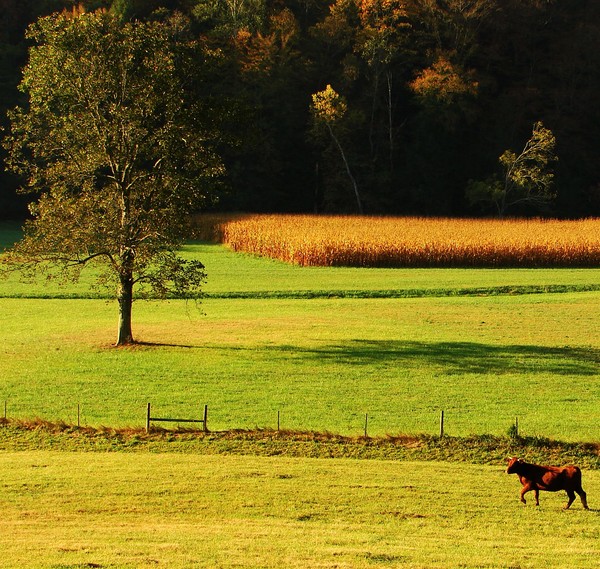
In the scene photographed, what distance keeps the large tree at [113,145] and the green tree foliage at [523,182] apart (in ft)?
177

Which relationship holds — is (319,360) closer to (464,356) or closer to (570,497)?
(464,356)

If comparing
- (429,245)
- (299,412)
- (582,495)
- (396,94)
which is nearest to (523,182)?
(396,94)

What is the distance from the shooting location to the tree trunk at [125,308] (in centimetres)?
3020

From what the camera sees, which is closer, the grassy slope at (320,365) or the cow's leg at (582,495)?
the cow's leg at (582,495)

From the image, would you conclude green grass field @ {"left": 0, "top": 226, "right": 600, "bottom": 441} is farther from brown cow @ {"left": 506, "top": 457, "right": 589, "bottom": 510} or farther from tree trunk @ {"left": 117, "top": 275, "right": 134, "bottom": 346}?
brown cow @ {"left": 506, "top": 457, "right": 589, "bottom": 510}

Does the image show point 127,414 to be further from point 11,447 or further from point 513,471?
point 513,471

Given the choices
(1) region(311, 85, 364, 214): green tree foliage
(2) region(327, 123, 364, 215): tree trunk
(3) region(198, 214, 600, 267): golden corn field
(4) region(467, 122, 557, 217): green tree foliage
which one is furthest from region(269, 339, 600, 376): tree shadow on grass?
(2) region(327, 123, 364, 215): tree trunk

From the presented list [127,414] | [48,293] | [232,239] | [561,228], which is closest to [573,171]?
[561,228]

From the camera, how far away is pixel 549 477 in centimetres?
1276

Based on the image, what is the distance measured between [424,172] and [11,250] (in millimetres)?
68239

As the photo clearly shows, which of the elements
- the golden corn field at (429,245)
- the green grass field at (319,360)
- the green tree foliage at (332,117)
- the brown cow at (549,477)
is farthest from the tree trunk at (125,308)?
the green tree foliage at (332,117)

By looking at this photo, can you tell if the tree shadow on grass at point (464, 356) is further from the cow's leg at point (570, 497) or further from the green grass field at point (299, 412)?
the cow's leg at point (570, 497)

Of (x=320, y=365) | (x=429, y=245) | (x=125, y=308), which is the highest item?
(x=429, y=245)

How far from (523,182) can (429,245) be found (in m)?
25.2
